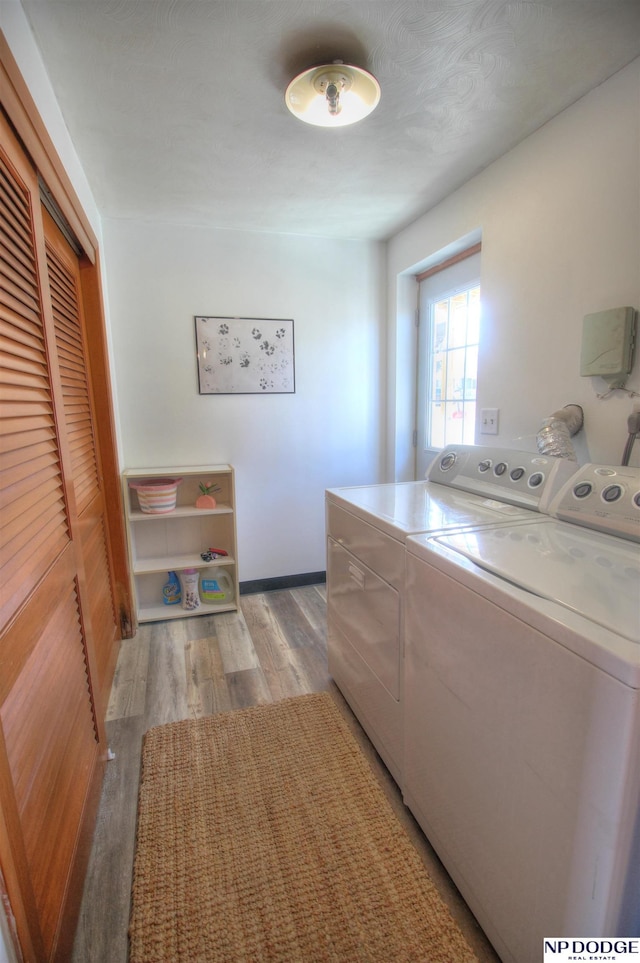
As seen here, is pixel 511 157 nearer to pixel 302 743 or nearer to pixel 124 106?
pixel 124 106

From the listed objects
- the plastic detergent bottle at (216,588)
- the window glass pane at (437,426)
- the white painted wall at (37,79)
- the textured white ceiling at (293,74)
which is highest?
the textured white ceiling at (293,74)

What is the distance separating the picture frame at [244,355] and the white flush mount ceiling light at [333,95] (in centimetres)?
127

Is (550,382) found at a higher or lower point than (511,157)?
lower

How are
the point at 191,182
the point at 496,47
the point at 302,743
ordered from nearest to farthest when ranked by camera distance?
the point at 496,47
the point at 302,743
the point at 191,182

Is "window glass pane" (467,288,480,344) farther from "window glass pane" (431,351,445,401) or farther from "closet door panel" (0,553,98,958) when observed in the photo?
"closet door panel" (0,553,98,958)

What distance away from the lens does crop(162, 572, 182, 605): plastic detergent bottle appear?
269cm

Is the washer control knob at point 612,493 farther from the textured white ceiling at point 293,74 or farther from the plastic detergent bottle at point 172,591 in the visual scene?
the plastic detergent bottle at point 172,591

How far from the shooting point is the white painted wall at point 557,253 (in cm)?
140

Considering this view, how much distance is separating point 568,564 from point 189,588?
7.19ft

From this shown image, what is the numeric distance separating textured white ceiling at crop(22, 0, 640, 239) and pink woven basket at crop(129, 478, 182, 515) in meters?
1.49

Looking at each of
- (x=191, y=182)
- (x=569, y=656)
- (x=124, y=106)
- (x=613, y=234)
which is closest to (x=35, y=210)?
(x=124, y=106)

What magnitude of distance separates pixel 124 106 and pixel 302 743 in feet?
7.76

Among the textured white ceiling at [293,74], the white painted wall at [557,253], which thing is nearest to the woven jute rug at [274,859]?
the white painted wall at [557,253]

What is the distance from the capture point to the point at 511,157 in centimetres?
180
